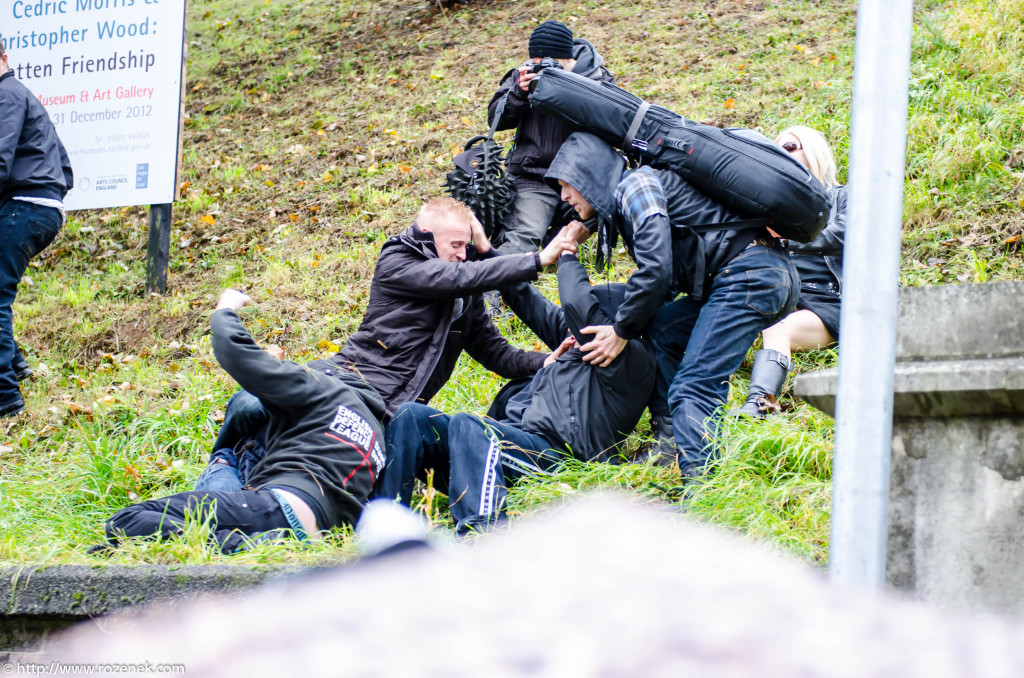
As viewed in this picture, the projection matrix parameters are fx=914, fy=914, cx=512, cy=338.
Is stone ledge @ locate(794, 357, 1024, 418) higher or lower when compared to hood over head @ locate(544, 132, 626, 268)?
lower

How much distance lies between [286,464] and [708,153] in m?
2.05

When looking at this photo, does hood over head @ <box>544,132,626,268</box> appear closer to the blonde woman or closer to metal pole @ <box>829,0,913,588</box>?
the blonde woman

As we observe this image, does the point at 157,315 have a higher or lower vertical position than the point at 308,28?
lower

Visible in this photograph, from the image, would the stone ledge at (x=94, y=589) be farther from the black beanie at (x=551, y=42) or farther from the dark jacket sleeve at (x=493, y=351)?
the black beanie at (x=551, y=42)

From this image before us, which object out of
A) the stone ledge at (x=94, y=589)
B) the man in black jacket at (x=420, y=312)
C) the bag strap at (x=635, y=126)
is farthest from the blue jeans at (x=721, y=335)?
the stone ledge at (x=94, y=589)

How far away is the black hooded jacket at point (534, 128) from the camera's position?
5719mm

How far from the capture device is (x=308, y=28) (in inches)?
551

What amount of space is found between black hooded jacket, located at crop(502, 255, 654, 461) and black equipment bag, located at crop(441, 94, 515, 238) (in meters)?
1.60

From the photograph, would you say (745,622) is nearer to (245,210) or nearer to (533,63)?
(533,63)

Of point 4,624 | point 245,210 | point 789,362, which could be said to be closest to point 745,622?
point 4,624

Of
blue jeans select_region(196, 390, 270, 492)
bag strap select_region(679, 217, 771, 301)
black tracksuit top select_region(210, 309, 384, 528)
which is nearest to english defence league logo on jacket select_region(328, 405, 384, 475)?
black tracksuit top select_region(210, 309, 384, 528)

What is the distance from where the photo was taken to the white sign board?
7.48 metres

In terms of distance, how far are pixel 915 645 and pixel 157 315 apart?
23.7ft

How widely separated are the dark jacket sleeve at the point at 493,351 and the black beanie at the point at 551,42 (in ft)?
6.30
